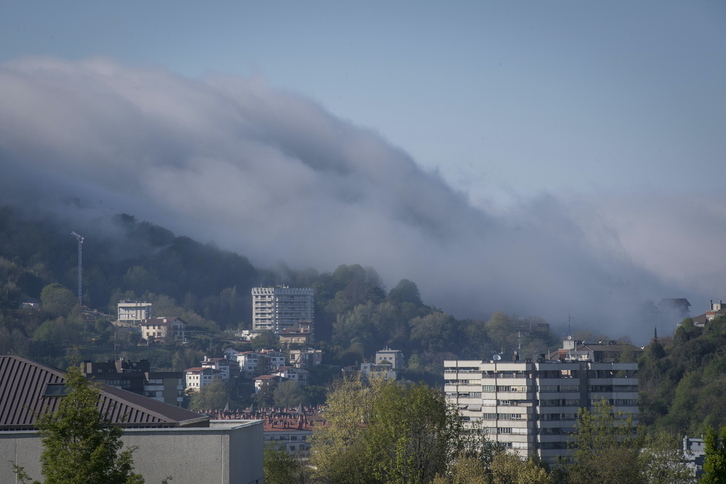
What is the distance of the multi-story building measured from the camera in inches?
3949

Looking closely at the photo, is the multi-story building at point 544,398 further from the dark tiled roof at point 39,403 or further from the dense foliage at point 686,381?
the dark tiled roof at point 39,403

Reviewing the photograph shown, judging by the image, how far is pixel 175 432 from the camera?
3631 centimetres

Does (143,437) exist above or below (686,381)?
below

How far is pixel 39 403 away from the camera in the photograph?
37.6 meters

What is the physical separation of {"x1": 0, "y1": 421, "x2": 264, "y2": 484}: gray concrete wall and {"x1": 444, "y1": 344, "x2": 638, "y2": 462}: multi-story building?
65288 millimetres

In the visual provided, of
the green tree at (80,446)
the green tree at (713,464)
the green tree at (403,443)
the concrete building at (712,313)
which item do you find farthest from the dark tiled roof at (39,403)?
the concrete building at (712,313)

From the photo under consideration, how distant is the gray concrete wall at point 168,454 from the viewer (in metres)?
36.1

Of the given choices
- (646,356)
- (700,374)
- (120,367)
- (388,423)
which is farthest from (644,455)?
(120,367)

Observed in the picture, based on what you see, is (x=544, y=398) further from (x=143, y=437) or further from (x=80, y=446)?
(x=80, y=446)

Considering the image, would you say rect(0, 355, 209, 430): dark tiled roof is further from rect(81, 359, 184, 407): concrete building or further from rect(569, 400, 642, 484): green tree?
rect(81, 359, 184, 407): concrete building

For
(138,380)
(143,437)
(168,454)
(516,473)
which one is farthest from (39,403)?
(138,380)

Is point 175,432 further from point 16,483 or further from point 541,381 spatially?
point 541,381

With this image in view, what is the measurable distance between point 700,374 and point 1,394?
10563 cm

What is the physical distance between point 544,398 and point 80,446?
7652 centimetres
